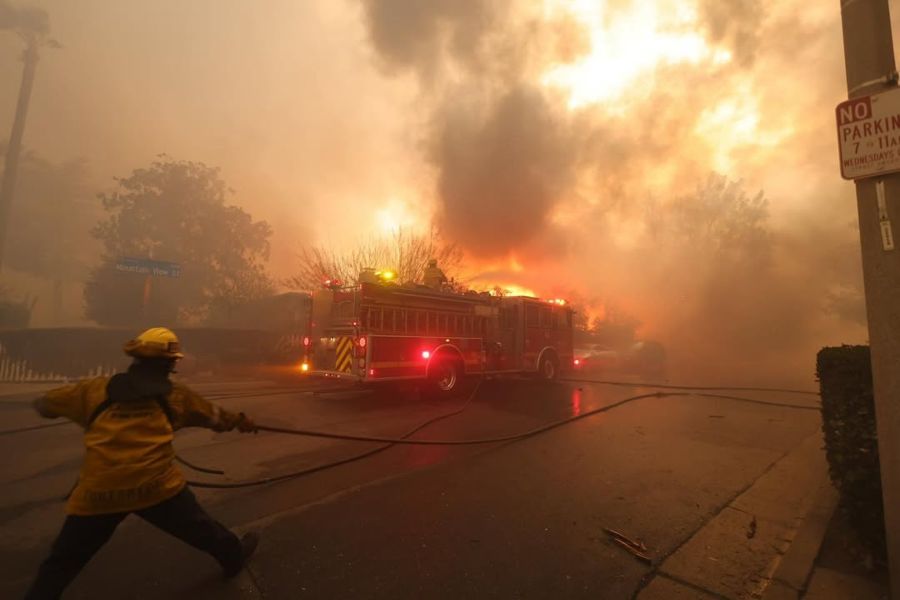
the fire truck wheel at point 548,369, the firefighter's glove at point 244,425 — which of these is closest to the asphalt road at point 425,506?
the firefighter's glove at point 244,425

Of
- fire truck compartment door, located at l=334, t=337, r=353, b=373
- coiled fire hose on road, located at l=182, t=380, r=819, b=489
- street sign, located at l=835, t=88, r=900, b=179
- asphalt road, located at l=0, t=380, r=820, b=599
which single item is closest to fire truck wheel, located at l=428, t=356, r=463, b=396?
coiled fire hose on road, located at l=182, t=380, r=819, b=489

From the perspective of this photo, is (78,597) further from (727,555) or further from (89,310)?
(89,310)

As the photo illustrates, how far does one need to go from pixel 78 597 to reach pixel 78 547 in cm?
57

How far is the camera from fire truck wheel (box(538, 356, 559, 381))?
12.1m

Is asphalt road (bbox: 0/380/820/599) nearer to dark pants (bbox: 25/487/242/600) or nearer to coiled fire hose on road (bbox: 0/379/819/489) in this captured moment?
coiled fire hose on road (bbox: 0/379/819/489)

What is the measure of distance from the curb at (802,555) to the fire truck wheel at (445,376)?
658 centimetres

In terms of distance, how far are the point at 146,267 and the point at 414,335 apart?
A: 37.8 feet

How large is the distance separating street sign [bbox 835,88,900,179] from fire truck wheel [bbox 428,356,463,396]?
755 centimetres

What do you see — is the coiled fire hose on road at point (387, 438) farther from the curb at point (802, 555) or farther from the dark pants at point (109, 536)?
the curb at point (802, 555)

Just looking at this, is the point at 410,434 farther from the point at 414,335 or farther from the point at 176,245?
the point at 176,245

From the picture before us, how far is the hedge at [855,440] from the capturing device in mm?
2631

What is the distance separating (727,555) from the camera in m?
2.84

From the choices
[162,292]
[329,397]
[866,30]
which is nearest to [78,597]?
[866,30]

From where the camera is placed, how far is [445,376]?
31.1 ft
